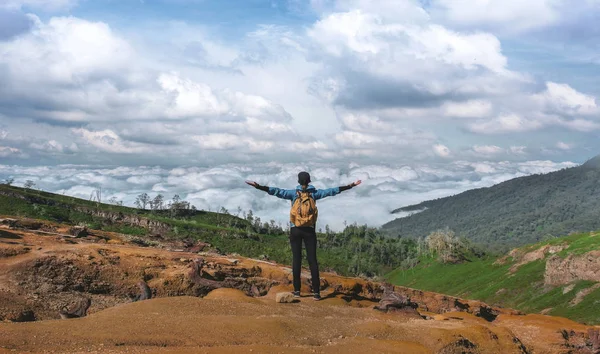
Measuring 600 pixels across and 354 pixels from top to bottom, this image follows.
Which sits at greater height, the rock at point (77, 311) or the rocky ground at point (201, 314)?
the rocky ground at point (201, 314)

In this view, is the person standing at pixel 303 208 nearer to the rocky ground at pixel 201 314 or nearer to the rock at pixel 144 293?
the rocky ground at pixel 201 314

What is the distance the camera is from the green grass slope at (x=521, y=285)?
66125 mm

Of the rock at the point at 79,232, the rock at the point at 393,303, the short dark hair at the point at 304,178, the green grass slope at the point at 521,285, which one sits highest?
the short dark hair at the point at 304,178

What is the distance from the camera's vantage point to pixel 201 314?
38.8 feet

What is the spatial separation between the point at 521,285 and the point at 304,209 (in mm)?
85325

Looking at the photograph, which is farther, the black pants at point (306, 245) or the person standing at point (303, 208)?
the black pants at point (306, 245)

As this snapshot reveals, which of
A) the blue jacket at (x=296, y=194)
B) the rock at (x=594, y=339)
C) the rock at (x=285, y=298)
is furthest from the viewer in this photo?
the rock at (x=594, y=339)

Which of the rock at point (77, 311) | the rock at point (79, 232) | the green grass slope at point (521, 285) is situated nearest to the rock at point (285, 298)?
the rock at point (77, 311)

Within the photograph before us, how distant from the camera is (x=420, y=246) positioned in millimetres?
173750

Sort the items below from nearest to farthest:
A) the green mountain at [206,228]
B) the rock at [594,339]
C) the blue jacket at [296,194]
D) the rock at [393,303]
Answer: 1. the blue jacket at [296,194]
2. the rock at [393,303]
3. the rock at [594,339]
4. the green mountain at [206,228]

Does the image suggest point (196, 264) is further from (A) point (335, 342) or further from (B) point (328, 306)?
(A) point (335, 342)

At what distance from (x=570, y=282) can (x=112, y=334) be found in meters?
80.7

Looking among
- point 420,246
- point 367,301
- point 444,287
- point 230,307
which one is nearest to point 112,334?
point 230,307

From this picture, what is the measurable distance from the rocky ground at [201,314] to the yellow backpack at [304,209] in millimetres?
2575
